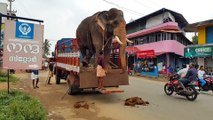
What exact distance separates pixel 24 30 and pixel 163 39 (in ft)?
77.0

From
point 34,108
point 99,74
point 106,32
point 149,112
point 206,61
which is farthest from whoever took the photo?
point 206,61

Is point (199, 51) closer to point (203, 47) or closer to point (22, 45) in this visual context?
point (203, 47)

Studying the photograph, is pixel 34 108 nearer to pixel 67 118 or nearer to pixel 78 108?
pixel 67 118

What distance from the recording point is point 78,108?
855 cm

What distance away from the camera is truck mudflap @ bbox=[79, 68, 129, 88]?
9.56 meters

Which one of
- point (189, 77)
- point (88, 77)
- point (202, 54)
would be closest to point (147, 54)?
point (202, 54)

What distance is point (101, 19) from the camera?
1031cm

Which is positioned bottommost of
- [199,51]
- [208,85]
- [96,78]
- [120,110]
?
[120,110]

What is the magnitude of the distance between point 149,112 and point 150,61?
79.8ft

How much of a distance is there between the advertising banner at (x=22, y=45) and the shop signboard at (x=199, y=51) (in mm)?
17466

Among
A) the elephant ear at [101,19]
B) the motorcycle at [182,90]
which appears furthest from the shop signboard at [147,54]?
the elephant ear at [101,19]

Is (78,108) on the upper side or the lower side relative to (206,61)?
lower

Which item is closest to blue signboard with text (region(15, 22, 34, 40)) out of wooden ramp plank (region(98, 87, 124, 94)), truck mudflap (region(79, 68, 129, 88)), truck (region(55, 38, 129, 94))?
truck (region(55, 38, 129, 94))

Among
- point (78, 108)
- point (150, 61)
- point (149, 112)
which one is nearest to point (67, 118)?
point (78, 108)
